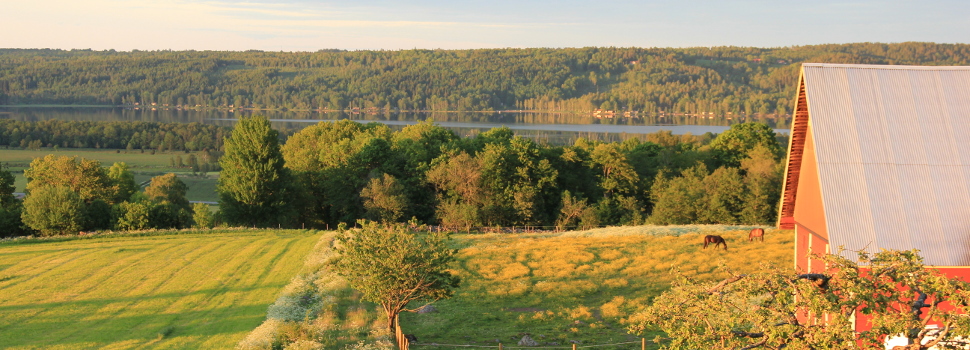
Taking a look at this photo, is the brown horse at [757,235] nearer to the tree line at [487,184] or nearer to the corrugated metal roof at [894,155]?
the tree line at [487,184]

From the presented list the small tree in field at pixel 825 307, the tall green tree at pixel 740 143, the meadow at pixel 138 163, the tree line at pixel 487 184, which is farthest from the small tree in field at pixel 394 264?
the meadow at pixel 138 163

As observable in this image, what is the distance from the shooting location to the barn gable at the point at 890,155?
1630 cm

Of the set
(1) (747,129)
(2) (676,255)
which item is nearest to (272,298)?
(2) (676,255)

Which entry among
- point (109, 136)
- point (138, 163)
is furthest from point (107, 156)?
point (109, 136)

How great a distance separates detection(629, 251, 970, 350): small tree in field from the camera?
35.8 ft

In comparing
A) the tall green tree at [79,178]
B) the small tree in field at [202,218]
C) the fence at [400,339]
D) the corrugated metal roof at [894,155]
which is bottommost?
the small tree in field at [202,218]

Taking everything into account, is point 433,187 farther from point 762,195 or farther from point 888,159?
point 888,159

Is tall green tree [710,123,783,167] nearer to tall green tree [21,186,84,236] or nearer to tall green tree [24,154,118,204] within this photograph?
tall green tree [24,154,118,204]

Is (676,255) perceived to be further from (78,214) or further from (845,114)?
(78,214)

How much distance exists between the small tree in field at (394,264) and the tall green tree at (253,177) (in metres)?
45.7

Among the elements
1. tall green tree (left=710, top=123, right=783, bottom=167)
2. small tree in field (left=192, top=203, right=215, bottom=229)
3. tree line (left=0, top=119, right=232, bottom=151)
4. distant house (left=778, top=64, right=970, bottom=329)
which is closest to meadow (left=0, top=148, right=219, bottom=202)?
tree line (left=0, top=119, right=232, bottom=151)

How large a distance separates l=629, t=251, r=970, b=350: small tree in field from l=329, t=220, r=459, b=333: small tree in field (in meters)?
13.5

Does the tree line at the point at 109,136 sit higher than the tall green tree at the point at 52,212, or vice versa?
the tree line at the point at 109,136

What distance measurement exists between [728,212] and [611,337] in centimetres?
4926
